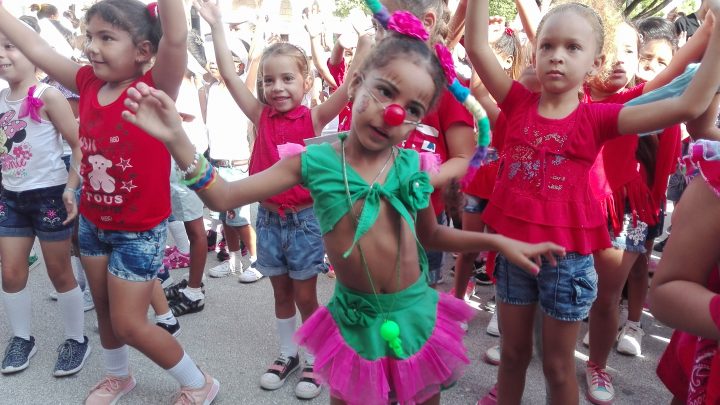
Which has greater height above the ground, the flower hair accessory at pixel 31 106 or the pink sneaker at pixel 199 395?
the flower hair accessory at pixel 31 106

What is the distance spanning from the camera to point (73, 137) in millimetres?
2932

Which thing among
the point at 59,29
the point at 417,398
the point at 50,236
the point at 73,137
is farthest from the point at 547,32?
the point at 59,29

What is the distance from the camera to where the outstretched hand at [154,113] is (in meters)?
1.41

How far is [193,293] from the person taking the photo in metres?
3.74

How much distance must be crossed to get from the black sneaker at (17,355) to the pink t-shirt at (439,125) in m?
2.36

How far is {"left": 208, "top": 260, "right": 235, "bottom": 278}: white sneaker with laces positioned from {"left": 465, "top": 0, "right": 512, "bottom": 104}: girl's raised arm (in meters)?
2.85

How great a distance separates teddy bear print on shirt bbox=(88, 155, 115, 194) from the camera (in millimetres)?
2313

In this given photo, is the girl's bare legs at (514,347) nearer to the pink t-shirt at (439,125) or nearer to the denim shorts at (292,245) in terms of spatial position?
the pink t-shirt at (439,125)

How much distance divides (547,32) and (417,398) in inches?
53.7

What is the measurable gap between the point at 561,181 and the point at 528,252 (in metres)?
0.54

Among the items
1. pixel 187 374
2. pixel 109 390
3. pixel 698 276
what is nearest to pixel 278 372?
pixel 187 374

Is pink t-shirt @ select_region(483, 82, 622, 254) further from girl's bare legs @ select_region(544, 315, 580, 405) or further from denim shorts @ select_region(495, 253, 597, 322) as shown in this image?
girl's bare legs @ select_region(544, 315, 580, 405)

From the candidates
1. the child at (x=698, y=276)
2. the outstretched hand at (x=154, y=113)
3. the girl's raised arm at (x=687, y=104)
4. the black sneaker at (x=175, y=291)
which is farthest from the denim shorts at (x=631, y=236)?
the black sneaker at (x=175, y=291)

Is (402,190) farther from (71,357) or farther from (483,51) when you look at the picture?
(71,357)
